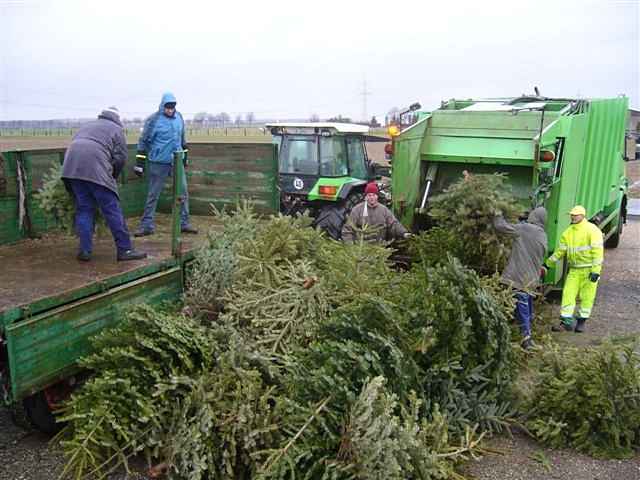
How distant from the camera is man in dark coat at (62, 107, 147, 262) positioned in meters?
5.00

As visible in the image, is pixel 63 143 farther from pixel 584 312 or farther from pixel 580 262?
pixel 584 312

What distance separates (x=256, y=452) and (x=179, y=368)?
2.51 feet

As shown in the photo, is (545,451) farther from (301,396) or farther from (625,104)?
(625,104)

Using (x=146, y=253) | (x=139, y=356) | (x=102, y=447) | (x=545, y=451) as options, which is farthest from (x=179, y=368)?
(x=545, y=451)

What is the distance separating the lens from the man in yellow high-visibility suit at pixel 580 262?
699cm

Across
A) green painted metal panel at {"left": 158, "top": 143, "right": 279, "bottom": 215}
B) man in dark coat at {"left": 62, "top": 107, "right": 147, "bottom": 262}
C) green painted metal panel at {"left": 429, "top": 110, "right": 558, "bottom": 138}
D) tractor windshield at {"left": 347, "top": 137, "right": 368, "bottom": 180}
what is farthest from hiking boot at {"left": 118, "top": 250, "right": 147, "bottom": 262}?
tractor windshield at {"left": 347, "top": 137, "right": 368, "bottom": 180}

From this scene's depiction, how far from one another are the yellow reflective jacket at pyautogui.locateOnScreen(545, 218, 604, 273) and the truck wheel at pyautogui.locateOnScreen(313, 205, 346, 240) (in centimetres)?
311

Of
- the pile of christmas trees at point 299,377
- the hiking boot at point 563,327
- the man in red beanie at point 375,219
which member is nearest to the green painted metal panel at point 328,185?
the man in red beanie at point 375,219

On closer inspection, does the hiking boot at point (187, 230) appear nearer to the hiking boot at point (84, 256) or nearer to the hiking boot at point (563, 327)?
the hiking boot at point (84, 256)

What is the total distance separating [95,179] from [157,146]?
1.39m

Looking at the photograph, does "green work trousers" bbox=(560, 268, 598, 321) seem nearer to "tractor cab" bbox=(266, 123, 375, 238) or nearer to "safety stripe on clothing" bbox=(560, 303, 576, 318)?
"safety stripe on clothing" bbox=(560, 303, 576, 318)

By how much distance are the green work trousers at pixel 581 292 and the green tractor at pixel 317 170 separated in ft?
11.4

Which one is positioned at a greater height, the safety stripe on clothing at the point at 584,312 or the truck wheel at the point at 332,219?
the truck wheel at the point at 332,219

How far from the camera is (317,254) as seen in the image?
5.54 metres
